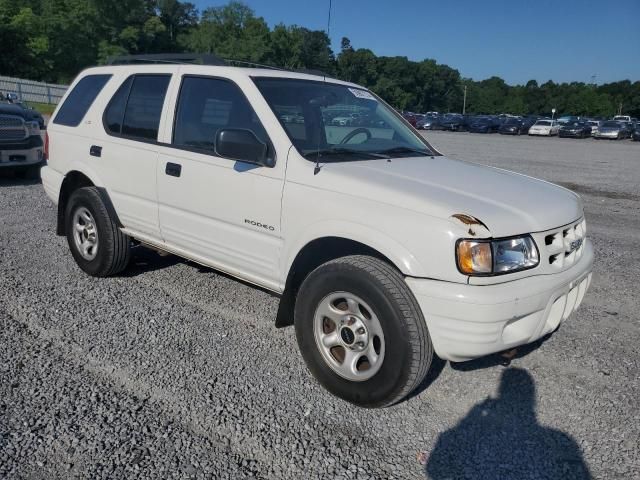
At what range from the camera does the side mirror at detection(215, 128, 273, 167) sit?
3361 millimetres

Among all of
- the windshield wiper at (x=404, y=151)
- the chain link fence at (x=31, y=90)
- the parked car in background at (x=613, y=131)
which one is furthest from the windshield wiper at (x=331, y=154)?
the parked car in background at (x=613, y=131)

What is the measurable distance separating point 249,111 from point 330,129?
0.58m

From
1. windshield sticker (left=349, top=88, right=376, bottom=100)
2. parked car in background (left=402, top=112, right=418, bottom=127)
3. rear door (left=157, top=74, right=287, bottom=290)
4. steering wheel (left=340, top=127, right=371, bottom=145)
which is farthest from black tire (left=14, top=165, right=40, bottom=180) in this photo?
steering wheel (left=340, top=127, right=371, bottom=145)

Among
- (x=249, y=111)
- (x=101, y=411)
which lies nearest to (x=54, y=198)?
(x=249, y=111)

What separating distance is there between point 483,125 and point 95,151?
160ft

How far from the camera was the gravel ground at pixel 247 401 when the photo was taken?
2693mm

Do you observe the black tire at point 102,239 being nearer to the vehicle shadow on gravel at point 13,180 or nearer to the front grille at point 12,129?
the front grille at point 12,129

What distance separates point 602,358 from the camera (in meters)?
3.88

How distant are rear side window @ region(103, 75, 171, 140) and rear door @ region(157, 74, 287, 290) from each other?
230mm

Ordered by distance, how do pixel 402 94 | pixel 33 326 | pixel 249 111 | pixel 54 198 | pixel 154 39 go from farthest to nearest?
pixel 402 94
pixel 154 39
pixel 54 198
pixel 33 326
pixel 249 111

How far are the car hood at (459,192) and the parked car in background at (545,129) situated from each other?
48777 mm

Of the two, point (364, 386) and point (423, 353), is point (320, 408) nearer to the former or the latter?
point (364, 386)

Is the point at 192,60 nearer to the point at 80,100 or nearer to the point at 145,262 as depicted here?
the point at 80,100

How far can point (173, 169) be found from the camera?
4113 mm
